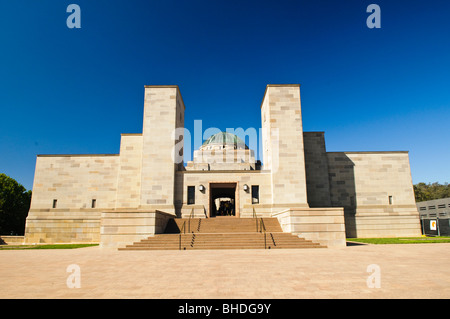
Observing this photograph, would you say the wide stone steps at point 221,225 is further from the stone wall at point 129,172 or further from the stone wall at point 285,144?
the stone wall at point 129,172

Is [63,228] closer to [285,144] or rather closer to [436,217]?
[285,144]

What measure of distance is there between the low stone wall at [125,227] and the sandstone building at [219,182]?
23.5ft

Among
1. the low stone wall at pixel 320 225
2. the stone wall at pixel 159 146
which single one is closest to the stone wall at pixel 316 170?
the low stone wall at pixel 320 225

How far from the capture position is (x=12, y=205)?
1711 inches

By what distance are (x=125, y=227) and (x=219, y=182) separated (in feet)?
33.7

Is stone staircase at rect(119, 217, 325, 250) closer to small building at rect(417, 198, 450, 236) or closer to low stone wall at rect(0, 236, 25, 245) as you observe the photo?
low stone wall at rect(0, 236, 25, 245)

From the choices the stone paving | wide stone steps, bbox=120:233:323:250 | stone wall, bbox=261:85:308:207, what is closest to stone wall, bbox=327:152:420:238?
stone wall, bbox=261:85:308:207

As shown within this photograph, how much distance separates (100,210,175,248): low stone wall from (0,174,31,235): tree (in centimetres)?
3484

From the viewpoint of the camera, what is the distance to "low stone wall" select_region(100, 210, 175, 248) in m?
16.7

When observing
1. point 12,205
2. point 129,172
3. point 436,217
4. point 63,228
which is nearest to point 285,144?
point 129,172

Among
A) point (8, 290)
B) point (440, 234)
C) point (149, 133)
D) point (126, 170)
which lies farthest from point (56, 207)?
point (440, 234)

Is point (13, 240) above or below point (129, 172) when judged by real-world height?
below

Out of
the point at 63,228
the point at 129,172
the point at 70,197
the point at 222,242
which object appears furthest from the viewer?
the point at 70,197
